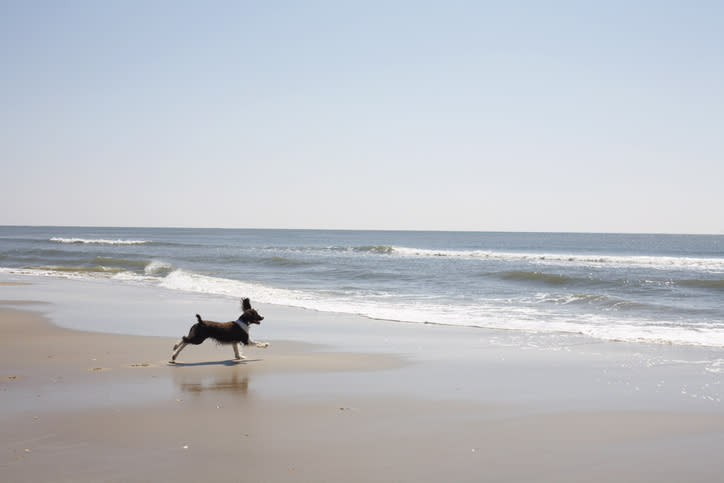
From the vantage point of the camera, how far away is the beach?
430cm

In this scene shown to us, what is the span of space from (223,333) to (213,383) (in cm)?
146

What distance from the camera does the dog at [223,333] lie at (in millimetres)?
8156

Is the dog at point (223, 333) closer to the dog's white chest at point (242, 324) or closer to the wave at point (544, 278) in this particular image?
the dog's white chest at point (242, 324)

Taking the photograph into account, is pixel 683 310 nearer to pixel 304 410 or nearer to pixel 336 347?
pixel 336 347

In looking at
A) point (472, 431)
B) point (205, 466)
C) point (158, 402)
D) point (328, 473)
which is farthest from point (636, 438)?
point (158, 402)

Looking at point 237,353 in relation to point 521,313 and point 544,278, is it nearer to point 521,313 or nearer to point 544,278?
point 521,313

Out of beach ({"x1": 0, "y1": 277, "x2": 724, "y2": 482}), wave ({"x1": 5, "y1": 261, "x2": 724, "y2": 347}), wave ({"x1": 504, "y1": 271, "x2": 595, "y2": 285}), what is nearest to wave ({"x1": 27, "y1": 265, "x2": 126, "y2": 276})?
wave ({"x1": 5, "y1": 261, "x2": 724, "y2": 347})

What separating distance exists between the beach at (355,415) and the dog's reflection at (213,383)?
0.11ft

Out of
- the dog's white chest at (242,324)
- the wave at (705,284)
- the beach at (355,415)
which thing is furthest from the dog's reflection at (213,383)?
the wave at (705,284)

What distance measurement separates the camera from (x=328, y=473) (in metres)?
4.20

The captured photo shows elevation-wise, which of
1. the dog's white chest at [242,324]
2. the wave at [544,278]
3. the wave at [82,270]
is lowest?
the wave at [82,270]

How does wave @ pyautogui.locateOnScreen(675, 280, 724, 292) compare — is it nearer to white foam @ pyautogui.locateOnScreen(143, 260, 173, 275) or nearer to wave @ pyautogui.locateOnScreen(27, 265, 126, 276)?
white foam @ pyautogui.locateOnScreen(143, 260, 173, 275)

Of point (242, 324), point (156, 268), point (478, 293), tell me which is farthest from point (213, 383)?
point (156, 268)

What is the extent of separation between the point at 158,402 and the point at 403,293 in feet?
45.1
